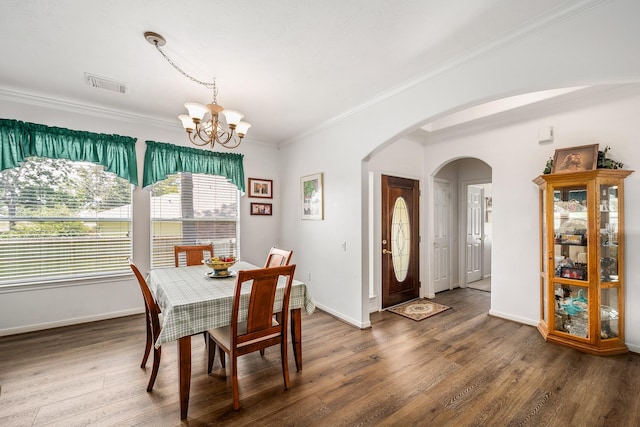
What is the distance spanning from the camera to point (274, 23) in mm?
2014

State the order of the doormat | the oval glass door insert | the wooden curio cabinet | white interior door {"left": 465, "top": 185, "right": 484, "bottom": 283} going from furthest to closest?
white interior door {"left": 465, "top": 185, "right": 484, "bottom": 283} < the oval glass door insert < the doormat < the wooden curio cabinet

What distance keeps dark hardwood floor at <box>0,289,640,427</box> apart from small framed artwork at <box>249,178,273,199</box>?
8.10 ft

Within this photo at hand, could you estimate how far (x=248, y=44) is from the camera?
7.36ft

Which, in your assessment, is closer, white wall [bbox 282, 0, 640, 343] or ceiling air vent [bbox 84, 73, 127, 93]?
white wall [bbox 282, 0, 640, 343]

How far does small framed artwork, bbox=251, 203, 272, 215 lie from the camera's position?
15.7 feet

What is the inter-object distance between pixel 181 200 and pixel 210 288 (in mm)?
2347

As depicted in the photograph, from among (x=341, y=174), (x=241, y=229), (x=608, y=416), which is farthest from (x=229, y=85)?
(x=608, y=416)

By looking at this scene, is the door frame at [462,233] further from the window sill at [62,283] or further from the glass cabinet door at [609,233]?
the window sill at [62,283]

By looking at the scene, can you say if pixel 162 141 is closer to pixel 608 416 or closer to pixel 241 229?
pixel 241 229

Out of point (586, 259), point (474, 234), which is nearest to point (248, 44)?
point (586, 259)

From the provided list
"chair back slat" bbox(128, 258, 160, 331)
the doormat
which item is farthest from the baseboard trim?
"chair back slat" bbox(128, 258, 160, 331)

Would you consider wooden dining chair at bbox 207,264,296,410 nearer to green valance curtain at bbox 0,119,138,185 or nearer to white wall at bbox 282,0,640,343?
white wall at bbox 282,0,640,343

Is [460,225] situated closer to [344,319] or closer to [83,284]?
[344,319]

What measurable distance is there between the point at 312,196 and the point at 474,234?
3539 millimetres
